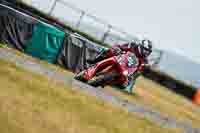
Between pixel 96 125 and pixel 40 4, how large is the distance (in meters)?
21.6

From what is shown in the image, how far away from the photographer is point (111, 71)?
13383 mm

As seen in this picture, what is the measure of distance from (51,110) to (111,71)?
5.67 meters

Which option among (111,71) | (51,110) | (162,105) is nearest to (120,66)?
(111,71)

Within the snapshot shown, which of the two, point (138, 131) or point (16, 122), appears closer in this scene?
point (16, 122)

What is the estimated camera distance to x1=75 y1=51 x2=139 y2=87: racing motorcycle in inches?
512

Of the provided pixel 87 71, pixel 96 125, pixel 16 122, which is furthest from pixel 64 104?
pixel 87 71

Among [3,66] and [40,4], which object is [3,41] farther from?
[40,4]

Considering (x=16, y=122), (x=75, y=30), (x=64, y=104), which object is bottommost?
(x=75, y=30)

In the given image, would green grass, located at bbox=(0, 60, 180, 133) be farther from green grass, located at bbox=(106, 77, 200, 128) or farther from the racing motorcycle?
green grass, located at bbox=(106, 77, 200, 128)

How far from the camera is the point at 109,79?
1338cm

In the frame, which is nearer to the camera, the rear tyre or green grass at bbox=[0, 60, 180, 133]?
green grass at bbox=[0, 60, 180, 133]

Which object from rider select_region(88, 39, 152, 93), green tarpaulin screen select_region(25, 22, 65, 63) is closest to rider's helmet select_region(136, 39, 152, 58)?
rider select_region(88, 39, 152, 93)

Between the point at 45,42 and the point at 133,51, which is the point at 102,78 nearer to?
the point at 133,51

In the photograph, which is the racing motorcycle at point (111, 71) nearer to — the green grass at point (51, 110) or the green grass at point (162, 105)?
the green grass at point (162, 105)
